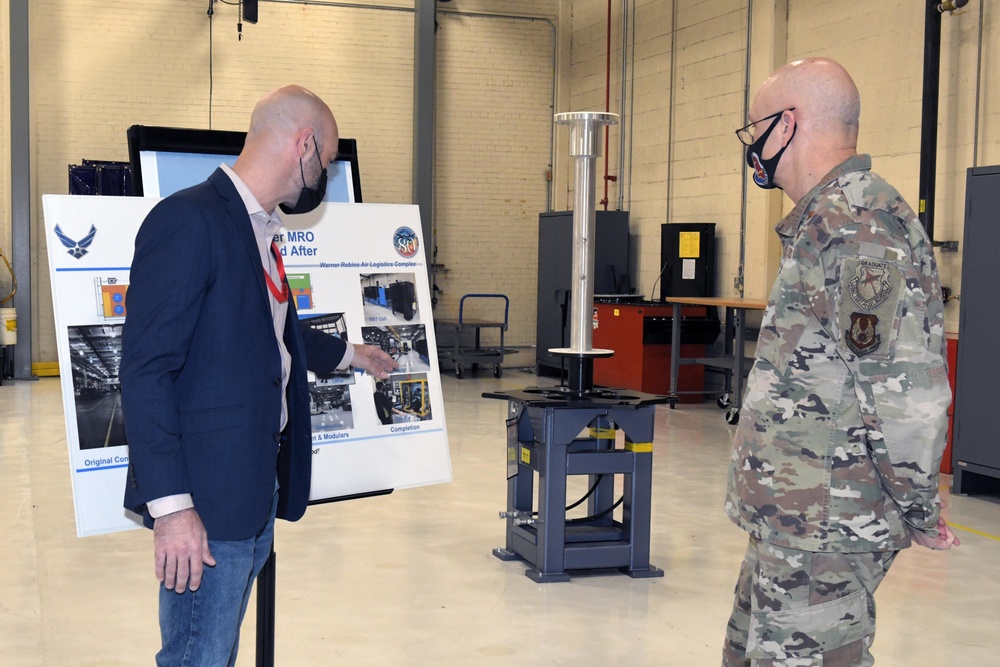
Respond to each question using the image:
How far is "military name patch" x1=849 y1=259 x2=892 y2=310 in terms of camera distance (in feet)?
6.01

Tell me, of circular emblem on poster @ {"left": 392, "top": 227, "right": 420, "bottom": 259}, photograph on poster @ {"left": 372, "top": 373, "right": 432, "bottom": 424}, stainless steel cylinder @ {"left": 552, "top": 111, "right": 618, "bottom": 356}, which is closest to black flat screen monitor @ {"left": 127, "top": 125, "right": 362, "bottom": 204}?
circular emblem on poster @ {"left": 392, "top": 227, "right": 420, "bottom": 259}

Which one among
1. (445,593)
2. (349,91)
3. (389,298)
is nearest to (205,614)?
(389,298)

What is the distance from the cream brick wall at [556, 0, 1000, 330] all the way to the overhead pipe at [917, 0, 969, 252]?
11 centimetres

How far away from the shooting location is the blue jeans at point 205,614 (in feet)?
6.42

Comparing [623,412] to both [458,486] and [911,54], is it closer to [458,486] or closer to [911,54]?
[458,486]

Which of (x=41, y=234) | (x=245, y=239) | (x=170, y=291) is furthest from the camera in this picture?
(x=41, y=234)

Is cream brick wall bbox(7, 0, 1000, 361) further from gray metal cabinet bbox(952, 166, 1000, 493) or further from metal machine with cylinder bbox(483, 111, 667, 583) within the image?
metal machine with cylinder bbox(483, 111, 667, 583)

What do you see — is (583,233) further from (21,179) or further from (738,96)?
(21,179)

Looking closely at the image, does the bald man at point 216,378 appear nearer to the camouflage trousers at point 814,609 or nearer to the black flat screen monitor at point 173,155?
the black flat screen monitor at point 173,155

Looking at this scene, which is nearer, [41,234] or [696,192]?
[696,192]

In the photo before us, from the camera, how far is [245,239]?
6.41 feet

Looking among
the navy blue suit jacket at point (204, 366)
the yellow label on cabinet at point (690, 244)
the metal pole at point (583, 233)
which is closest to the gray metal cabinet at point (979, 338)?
the metal pole at point (583, 233)

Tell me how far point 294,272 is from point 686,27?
8500 mm

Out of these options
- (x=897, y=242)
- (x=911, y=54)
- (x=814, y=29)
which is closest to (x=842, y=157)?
(x=897, y=242)
